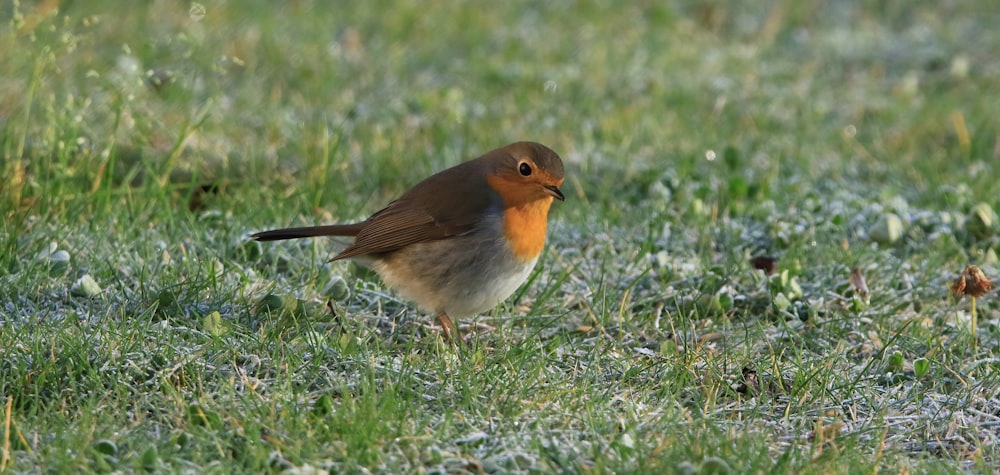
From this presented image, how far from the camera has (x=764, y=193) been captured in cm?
614

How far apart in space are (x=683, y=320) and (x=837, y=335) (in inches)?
23.6

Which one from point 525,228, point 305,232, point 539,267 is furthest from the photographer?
point 539,267

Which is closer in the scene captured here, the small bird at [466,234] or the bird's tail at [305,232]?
the small bird at [466,234]

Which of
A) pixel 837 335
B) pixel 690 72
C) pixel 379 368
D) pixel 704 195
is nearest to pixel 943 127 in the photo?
pixel 690 72

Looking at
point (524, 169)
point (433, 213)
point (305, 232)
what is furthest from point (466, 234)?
point (305, 232)

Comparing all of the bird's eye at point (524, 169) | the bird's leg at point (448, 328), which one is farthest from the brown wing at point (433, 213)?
the bird's leg at point (448, 328)

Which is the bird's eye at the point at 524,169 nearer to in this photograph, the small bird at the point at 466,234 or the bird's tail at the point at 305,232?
the small bird at the point at 466,234

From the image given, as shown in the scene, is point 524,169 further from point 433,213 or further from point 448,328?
point 448,328

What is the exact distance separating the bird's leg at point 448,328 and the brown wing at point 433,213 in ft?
0.93

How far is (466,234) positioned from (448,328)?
1.10 ft

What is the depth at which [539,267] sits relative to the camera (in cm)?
512

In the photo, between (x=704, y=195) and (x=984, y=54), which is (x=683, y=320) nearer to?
(x=704, y=195)

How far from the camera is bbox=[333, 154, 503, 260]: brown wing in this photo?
182 inches

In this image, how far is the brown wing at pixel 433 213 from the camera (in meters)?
4.62
